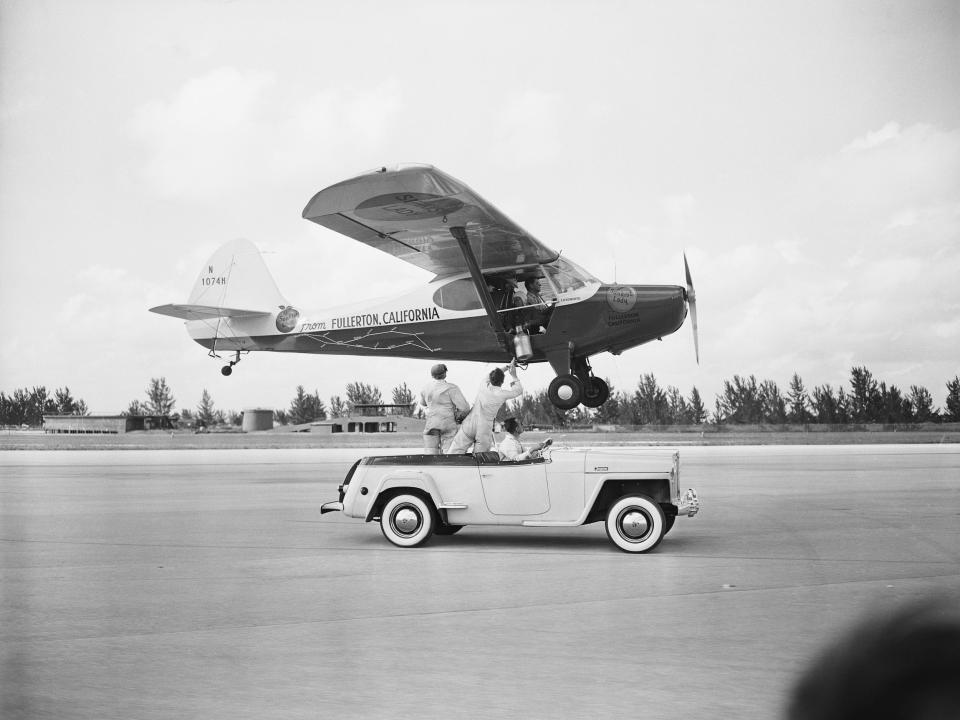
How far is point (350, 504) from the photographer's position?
7.88 metres

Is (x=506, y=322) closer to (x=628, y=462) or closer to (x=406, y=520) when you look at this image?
(x=406, y=520)

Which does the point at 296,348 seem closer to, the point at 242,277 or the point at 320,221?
the point at 242,277

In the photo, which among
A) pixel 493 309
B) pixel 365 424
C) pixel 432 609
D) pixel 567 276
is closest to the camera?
pixel 432 609

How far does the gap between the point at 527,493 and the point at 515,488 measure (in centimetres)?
11

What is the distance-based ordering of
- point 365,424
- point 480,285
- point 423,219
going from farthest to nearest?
point 365,424
point 480,285
point 423,219

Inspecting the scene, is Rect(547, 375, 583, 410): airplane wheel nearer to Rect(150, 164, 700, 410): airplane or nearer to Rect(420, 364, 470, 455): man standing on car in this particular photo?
Rect(150, 164, 700, 410): airplane

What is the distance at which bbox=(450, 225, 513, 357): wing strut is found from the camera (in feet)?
45.8

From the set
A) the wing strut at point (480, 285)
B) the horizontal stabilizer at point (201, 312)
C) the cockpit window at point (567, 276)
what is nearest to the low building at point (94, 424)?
the horizontal stabilizer at point (201, 312)

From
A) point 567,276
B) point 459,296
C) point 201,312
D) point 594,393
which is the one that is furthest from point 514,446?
point 201,312

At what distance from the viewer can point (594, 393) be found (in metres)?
16.0

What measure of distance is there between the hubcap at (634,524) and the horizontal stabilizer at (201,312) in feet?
44.9

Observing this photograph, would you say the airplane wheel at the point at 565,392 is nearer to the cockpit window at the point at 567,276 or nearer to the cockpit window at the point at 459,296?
the cockpit window at the point at 567,276

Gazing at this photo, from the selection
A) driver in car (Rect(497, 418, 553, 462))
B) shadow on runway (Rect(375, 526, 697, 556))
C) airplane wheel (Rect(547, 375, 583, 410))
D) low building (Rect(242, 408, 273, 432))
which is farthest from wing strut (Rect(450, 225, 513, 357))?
low building (Rect(242, 408, 273, 432))

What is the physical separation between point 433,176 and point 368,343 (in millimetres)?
6629
